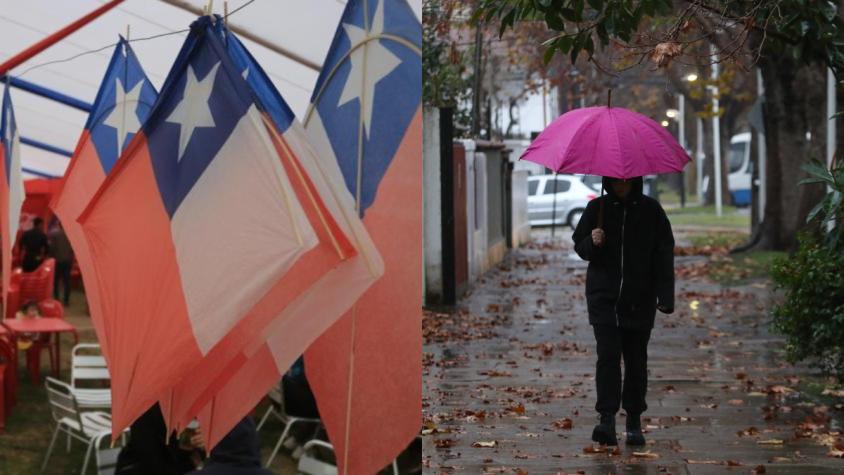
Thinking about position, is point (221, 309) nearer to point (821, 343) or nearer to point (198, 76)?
point (198, 76)

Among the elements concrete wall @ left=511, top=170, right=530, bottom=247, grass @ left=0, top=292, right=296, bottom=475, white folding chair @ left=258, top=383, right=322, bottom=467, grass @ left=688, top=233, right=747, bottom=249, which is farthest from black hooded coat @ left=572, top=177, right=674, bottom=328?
concrete wall @ left=511, top=170, right=530, bottom=247

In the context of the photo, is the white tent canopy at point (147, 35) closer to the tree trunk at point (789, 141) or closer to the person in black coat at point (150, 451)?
the person in black coat at point (150, 451)

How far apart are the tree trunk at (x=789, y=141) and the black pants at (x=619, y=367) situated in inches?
451

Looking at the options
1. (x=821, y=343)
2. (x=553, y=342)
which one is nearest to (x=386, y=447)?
(x=821, y=343)

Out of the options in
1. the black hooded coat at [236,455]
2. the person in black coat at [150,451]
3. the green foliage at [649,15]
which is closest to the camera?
the black hooded coat at [236,455]

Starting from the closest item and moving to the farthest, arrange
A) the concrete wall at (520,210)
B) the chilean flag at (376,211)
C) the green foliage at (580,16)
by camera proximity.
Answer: the chilean flag at (376,211) < the green foliage at (580,16) < the concrete wall at (520,210)

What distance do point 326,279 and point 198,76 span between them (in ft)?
2.67

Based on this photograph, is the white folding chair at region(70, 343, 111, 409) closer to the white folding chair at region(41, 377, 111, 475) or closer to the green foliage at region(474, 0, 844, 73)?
the white folding chair at region(41, 377, 111, 475)

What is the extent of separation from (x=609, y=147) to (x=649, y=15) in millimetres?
707

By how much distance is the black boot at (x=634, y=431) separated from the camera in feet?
24.4

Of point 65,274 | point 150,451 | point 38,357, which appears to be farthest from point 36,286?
point 150,451

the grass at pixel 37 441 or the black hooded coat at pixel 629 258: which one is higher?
the black hooded coat at pixel 629 258

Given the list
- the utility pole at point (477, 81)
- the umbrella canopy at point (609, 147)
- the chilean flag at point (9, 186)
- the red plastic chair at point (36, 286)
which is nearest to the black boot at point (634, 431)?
the umbrella canopy at point (609, 147)

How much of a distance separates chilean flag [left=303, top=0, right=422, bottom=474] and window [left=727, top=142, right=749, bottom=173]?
162 ft
